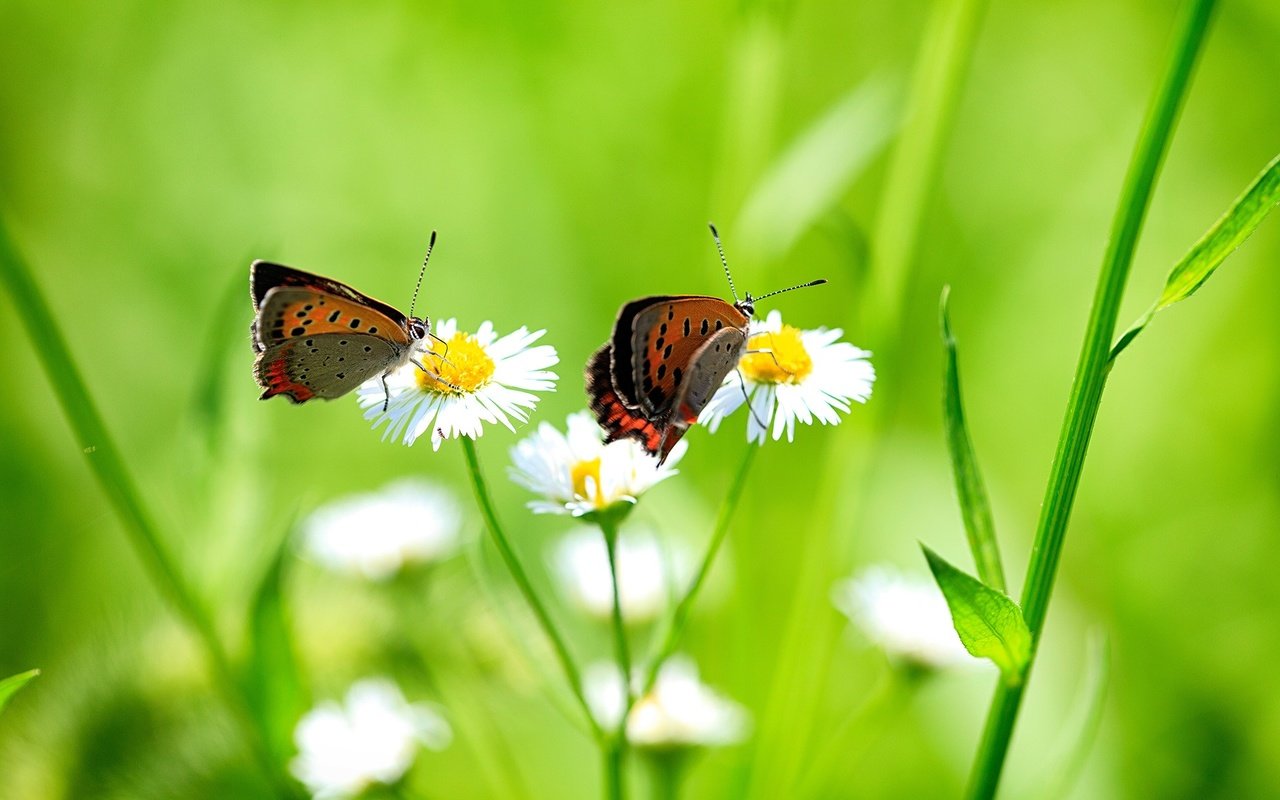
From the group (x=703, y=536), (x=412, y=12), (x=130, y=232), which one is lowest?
(x=703, y=536)

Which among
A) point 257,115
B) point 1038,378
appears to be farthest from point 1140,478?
point 257,115

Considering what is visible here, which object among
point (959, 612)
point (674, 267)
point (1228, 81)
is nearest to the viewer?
point (959, 612)

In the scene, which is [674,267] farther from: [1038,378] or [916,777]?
[916,777]

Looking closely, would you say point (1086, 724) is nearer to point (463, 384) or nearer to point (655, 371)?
point (655, 371)

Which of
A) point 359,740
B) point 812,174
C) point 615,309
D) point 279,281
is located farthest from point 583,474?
point 615,309

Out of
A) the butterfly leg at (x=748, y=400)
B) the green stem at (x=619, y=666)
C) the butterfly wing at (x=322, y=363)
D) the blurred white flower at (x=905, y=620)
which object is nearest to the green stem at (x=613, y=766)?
the green stem at (x=619, y=666)

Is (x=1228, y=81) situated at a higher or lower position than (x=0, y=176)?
lower
